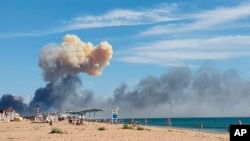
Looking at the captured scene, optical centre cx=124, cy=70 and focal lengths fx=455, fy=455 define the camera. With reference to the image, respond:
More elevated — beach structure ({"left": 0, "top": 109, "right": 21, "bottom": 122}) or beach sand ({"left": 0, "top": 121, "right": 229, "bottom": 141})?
beach structure ({"left": 0, "top": 109, "right": 21, "bottom": 122})

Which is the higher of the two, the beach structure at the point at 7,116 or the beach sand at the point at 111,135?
the beach structure at the point at 7,116

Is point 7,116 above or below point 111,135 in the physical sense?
above

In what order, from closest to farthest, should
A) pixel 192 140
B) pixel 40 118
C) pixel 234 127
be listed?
1. pixel 234 127
2. pixel 192 140
3. pixel 40 118

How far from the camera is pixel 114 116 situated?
69188 mm

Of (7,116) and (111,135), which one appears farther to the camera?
(7,116)

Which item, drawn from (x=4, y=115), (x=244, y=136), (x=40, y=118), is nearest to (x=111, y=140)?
(x=244, y=136)

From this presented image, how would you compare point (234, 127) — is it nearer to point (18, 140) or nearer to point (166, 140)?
point (166, 140)

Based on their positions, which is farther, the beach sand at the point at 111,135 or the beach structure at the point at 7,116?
the beach structure at the point at 7,116

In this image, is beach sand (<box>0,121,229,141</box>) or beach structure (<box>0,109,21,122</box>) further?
beach structure (<box>0,109,21,122</box>)

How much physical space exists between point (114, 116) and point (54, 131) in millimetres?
32180

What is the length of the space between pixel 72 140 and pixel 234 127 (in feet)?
72.0

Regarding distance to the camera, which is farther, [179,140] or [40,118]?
[40,118]

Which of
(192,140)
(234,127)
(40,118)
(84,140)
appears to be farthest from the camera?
(40,118)

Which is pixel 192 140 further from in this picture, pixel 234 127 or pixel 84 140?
pixel 234 127
